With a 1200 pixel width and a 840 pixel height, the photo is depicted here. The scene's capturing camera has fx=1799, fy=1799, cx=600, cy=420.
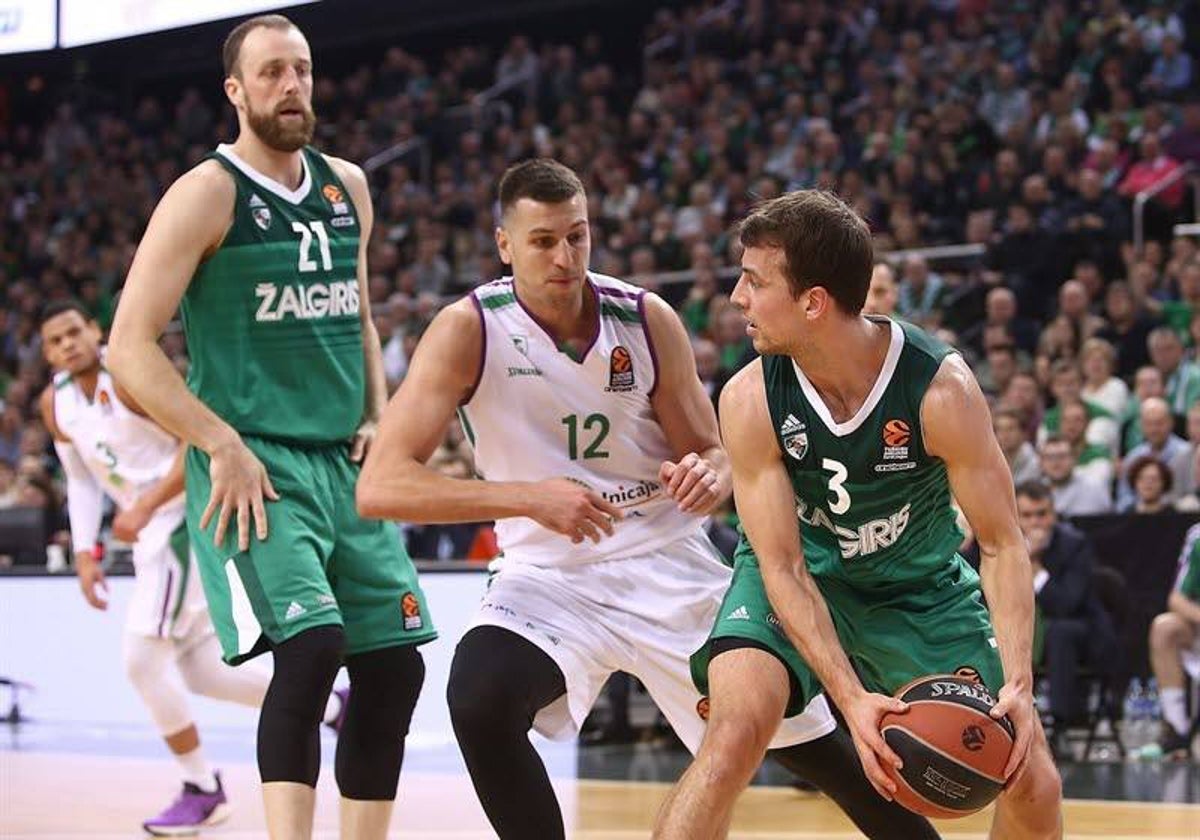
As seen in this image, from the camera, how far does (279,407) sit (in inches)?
181

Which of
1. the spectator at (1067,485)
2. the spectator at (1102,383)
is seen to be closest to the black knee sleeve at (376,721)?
the spectator at (1067,485)

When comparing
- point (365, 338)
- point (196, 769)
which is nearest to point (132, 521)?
point (196, 769)

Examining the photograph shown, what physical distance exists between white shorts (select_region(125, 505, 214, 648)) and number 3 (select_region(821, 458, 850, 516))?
3705 mm

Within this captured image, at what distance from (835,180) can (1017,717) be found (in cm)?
1114

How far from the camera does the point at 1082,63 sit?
14688 mm

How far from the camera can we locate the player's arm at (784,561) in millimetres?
3691

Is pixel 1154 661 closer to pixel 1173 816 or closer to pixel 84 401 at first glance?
pixel 1173 816

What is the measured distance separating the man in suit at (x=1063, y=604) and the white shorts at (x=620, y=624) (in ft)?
16.8

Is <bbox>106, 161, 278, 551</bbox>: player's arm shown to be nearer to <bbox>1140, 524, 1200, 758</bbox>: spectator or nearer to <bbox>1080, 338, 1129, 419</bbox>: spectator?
<bbox>1140, 524, 1200, 758</bbox>: spectator

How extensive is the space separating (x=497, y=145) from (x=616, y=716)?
9974 mm

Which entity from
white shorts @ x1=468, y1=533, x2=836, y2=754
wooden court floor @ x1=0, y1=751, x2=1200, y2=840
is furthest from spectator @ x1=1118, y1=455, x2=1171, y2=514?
white shorts @ x1=468, y1=533, x2=836, y2=754

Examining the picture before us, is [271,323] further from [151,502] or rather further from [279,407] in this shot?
[151,502]

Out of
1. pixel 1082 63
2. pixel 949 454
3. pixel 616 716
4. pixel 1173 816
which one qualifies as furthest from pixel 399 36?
pixel 949 454

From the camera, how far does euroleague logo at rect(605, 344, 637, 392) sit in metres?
4.50
